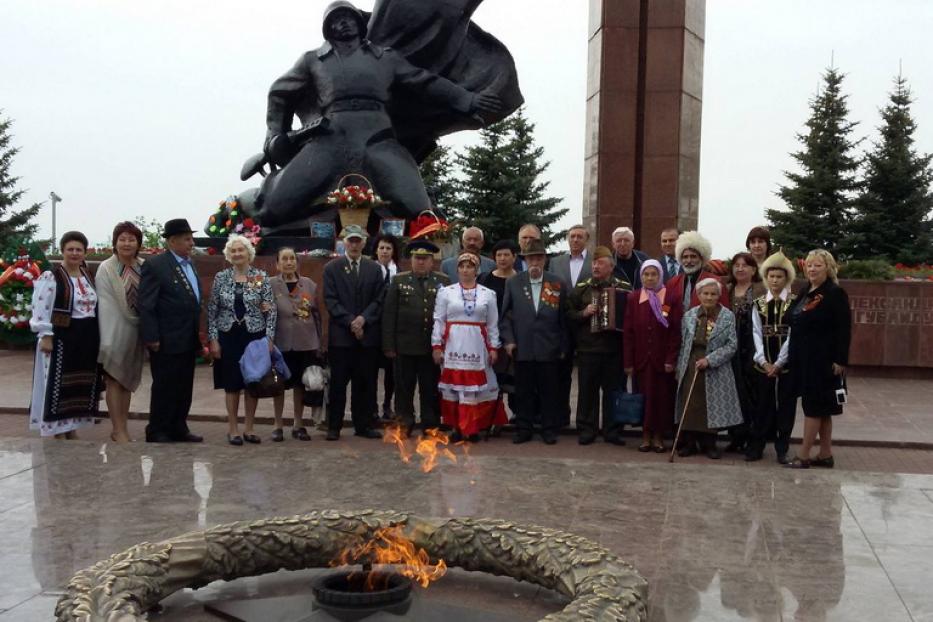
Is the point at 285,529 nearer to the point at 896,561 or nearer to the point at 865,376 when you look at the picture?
the point at 896,561

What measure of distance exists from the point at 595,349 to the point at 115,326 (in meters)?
3.48

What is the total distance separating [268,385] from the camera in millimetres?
7328

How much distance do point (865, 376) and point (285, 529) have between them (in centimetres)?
1009

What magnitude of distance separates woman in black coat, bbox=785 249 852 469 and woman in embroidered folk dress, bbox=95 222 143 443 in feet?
15.1

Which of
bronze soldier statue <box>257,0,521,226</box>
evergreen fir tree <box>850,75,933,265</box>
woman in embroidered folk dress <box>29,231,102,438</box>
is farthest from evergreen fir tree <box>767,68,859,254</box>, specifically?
woman in embroidered folk dress <box>29,231,102,438</box>

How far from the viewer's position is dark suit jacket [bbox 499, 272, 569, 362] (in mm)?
7723

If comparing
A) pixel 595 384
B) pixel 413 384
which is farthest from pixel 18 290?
pixel 595 384

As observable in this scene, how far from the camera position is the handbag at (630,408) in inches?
294

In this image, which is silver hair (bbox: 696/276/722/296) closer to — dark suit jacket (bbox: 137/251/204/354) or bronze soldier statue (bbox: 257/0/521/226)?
dark suit jacket (bbox: 137/251/204/354)

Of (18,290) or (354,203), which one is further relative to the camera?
(354,203)

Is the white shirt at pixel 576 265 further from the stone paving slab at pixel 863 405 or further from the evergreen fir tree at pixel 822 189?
the evergreen fir tree at pixel 822 189

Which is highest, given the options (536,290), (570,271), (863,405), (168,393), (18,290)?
(570,271)

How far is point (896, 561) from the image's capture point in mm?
4234

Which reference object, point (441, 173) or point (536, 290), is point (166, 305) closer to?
point (536, 290)
